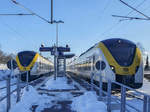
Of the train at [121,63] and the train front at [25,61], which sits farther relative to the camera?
the train front at [25,61]

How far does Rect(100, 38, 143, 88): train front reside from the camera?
7715mm

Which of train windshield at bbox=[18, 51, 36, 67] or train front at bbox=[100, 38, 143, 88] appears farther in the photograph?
train windshield at bbox=[18, 51, 36, 67]

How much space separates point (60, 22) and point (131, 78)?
9.80 metres

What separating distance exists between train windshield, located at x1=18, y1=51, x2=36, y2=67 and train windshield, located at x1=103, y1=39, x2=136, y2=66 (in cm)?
856

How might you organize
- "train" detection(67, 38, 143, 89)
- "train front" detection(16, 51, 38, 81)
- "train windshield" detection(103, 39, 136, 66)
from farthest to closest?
1. "train front" detection(16, 51, 38, 81)
2. "train windshield" detection(103, 39, 136, 66)
3. "train" detection(67, 38, 143, 89)

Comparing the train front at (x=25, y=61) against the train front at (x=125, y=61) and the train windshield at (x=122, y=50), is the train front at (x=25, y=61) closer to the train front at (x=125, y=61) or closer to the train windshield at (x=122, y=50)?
the train front at (x=125, y=61)

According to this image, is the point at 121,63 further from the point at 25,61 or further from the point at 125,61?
the point at 25,61

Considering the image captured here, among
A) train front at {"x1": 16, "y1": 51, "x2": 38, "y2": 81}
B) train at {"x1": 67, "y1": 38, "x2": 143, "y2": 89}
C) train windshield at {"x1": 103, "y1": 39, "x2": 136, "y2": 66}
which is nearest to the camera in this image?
train at {"x1": 67, "y1": 38, "x2": 143, "y2": 89}

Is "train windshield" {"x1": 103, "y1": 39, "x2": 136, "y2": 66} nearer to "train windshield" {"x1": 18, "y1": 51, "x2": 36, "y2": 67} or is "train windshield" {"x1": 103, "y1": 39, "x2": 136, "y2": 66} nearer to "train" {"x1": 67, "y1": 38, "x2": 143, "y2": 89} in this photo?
"train" {"x1": 67, "y1": 38, "x2": 143, "y2": 89}

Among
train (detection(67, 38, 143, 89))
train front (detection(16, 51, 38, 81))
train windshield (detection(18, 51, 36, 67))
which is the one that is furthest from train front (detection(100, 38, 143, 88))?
train windshield (detection(18, 51, 36, 67))

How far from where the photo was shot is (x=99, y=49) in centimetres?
866

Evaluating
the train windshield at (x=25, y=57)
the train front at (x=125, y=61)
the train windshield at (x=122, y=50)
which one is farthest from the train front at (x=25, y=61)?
the train windshield at (x=122, y=50)

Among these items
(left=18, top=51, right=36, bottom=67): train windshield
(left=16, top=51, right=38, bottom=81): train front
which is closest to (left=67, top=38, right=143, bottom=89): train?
(left=16, top=51, right=38, bottom=81): train front

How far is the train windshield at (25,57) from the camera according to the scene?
14219 mm
